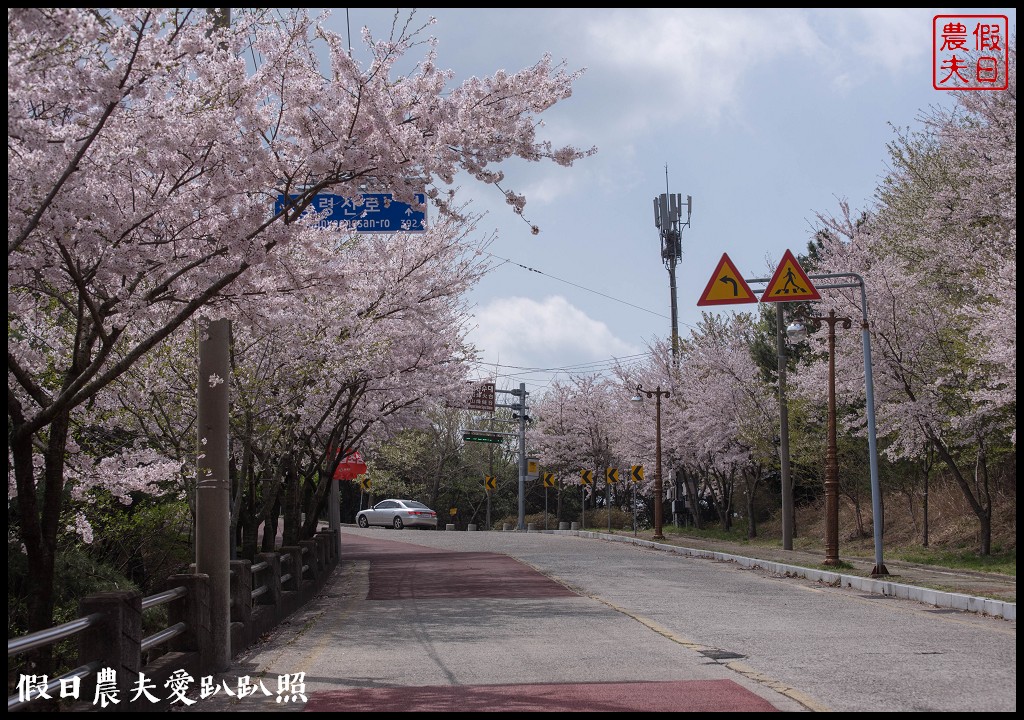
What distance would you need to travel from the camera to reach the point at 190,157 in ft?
28.2

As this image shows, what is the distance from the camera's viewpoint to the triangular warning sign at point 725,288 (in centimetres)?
1888

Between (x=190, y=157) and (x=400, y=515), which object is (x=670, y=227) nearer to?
(x=400, y=515)

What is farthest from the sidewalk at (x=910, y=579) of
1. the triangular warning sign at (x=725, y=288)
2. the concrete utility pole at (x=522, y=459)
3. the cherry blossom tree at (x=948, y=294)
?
the concrete utility pole at (x=522, y=459)

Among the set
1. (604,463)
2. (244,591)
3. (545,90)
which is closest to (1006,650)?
(545,90)

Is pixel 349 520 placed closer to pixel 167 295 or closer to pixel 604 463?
pixel 604 463

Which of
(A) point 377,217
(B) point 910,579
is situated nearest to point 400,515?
(B) point 910,579

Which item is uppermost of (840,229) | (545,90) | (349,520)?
(840,229)

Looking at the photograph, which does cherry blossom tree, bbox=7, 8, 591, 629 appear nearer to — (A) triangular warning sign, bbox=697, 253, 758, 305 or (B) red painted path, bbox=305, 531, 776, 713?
(B) red painted path, bbox=305, 531, 776, 713

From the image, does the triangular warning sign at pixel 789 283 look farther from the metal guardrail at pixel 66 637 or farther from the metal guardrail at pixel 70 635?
the metal guardrail at pixel 66 637

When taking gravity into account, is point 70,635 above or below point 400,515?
above

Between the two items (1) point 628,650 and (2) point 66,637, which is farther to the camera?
(1) point 628,650

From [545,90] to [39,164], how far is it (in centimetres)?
437

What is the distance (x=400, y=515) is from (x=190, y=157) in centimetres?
4738

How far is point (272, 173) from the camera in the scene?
28.9 feet
